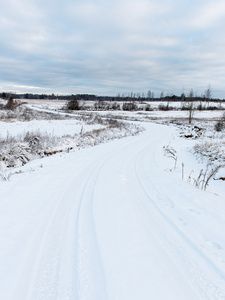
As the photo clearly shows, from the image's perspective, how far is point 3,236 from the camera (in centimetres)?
303

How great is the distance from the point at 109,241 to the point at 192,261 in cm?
128

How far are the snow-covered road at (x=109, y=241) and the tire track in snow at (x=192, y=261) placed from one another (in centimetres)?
1

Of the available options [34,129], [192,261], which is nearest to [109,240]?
[192,261]

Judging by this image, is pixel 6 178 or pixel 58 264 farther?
pixel 6 178

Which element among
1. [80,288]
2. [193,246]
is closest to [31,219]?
[80,288]

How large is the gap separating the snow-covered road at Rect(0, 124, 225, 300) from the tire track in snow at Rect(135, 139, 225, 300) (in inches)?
0.5

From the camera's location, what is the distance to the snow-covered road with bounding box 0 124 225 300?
214 centimetres

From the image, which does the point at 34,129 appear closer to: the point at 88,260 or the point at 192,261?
the point at 88,260

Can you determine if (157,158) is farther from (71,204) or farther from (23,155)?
(23,155)

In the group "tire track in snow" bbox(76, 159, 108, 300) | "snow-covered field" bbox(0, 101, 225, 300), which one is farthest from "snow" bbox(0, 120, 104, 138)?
"tire track in snow" bbox(76, 159, 108, 300)

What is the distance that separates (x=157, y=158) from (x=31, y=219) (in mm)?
7144

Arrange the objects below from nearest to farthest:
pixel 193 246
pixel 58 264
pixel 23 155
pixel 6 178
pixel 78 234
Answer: pixel 58 264 → pixel 193 246 → pixel 78 234 → pixel 6 178 → pixel 23 155

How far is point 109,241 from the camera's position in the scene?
296 centimetres

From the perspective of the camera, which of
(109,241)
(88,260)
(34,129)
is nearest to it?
(88,260)
